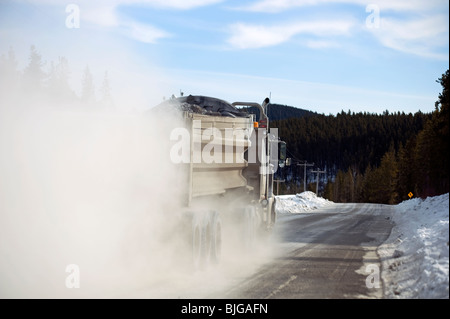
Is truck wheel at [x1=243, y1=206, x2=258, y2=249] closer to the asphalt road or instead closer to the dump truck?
the dump truck

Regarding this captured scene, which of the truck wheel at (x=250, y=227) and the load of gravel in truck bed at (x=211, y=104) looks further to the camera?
the load of gravel in truck bed at (x=211, y=104)

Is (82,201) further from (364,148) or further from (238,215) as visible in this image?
(364,148)

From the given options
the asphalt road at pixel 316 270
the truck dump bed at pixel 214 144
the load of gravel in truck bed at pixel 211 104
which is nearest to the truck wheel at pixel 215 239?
the truck dump bed at pixel 214 144

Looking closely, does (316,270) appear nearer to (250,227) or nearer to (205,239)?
(205,239)

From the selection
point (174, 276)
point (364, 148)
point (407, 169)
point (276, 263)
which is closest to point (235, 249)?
point (276, 263)

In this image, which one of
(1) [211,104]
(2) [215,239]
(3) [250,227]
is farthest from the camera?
(1) [211,104]

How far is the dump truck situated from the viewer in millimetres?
8527

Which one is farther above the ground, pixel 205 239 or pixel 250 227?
pixel 205 239

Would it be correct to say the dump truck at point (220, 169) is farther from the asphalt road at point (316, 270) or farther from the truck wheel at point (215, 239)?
the asphalt road at point (316, 270)

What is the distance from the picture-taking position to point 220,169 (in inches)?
412

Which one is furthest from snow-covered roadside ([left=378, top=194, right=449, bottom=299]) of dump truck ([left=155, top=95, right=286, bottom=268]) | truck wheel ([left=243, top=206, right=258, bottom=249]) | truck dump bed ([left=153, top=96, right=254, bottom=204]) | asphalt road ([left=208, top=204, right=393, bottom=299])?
truck dump bed ([left=153, top=96, right=254, bottom=204])

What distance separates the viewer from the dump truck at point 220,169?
853 centimetres

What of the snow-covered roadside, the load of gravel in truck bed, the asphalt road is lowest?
the asphalt road

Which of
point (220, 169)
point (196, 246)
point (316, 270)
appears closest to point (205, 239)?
point (196, 246)
